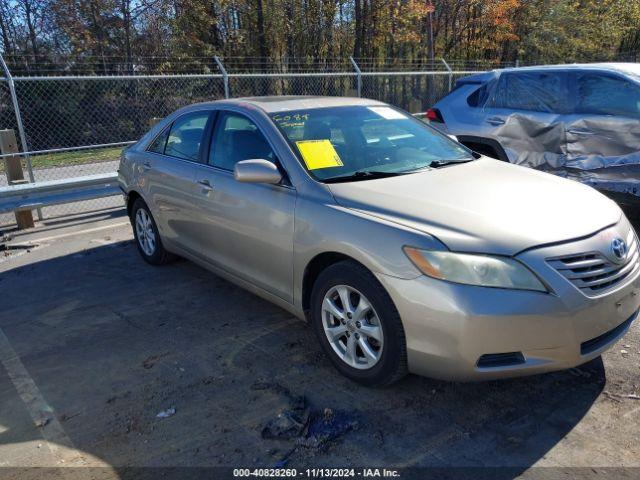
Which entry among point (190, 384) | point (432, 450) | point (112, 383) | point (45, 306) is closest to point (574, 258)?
point (432, 450)

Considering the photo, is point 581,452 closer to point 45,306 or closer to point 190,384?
point 190,384

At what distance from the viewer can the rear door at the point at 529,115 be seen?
6.21 metres

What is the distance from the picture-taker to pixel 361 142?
390 centimetres

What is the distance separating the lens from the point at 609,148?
19.0ft

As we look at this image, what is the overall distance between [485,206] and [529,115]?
392cm

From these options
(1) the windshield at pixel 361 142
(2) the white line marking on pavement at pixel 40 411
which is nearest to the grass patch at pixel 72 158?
(2) the white line marking on pavement at pixel 40 411

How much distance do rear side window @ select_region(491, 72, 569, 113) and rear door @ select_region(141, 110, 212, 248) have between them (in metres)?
3.95

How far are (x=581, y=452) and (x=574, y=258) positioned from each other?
0.93 m

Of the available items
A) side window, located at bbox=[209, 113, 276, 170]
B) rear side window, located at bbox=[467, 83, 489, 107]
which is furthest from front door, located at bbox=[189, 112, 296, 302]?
rear side window, located at bbox=[467, 83, 489, 107]

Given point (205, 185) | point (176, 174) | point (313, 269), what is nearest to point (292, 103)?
point (205, 185)

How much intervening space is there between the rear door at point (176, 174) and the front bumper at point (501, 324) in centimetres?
237

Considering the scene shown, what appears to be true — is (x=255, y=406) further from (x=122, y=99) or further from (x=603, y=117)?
(x=122, y=99)

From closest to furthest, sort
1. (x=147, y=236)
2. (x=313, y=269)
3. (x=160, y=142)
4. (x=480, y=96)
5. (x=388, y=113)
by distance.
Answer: (x=313, y=269) < (x=388, y=113) < (x=160, y=142) < (x=147, y=236) < (x=480, y=96)

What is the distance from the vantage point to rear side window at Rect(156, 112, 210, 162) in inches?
179
